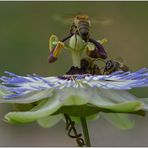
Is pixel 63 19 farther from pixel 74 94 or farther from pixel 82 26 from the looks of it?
pixel 74 94

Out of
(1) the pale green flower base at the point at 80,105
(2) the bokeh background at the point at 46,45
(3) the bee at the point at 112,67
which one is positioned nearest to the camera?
(1) the pale green flower base at the point at 80,105

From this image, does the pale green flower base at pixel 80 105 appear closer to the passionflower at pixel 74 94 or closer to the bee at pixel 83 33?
the passionflower at pixel 74 94

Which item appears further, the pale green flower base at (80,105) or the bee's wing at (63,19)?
the bee's wing at (63,19)

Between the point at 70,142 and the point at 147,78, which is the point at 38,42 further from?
the point at 147,78

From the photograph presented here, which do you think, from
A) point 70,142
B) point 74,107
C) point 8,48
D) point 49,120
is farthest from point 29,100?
point 8,48

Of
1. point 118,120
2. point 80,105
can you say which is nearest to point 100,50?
point 118,120

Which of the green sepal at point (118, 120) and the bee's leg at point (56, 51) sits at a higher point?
the bee's leg at point (56, 51)

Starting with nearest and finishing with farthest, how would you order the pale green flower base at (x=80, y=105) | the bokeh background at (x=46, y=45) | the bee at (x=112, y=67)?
the pale green flower base at (x=80, y=105)
the bee at (x=112, y=67)
the bokeh background at (x=46, y=45)

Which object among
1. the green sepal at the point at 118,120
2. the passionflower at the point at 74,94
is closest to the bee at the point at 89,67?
the passionflower at the point at 74,94
